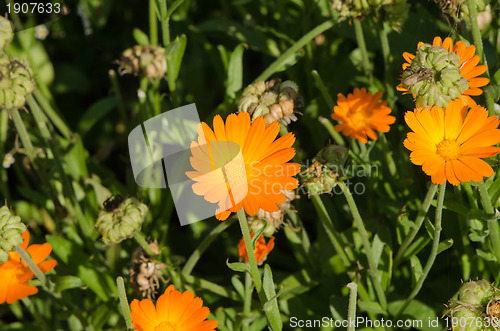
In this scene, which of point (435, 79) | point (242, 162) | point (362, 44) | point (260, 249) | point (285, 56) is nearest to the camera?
point (435, 79)

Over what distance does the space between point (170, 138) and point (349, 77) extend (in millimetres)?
1019

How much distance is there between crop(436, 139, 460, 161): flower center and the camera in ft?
5.85

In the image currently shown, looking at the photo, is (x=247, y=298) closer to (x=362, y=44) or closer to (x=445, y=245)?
(x=445, y=245)

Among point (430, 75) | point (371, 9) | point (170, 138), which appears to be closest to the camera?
point (430, 75)

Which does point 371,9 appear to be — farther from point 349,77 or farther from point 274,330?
point 274,330

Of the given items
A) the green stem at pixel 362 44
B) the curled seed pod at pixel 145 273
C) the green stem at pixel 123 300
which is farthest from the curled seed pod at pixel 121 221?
the green stem at pixel 362 44

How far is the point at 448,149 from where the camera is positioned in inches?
71.2

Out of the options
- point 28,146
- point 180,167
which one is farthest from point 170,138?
point 28,146

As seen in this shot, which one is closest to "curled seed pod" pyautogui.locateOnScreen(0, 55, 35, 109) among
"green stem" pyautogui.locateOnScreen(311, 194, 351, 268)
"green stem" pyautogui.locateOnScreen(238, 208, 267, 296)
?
"green stem" pyautogui.locateOnScreen(238, 208, 267, 296)

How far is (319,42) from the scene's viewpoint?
10.3ft

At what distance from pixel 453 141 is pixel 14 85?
1624 mm

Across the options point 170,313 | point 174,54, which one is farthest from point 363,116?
point 170,313

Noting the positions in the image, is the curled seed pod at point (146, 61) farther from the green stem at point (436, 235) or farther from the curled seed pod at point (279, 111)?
the green stem at point (436, 235)

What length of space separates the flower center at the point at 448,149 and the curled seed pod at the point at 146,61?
136 cm
